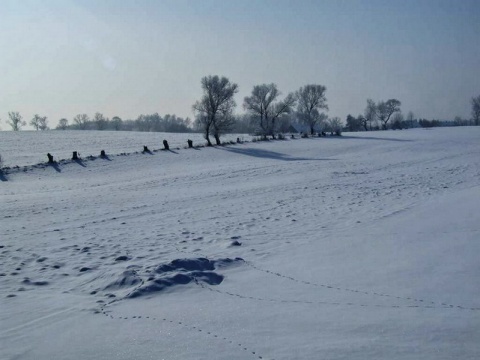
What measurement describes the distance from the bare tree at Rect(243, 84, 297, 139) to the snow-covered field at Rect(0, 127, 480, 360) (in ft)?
175

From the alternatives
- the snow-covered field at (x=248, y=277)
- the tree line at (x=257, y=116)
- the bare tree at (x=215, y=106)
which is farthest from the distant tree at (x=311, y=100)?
the snow-covered field at (x=248, y=277)

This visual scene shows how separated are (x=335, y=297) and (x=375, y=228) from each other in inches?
177

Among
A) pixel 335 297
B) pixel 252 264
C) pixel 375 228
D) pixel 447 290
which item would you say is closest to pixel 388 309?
pixel 335 297

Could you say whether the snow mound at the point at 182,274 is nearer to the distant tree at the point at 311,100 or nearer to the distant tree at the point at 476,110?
the distant tree at the point at 311,100

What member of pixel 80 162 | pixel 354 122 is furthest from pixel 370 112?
pixel 80 162

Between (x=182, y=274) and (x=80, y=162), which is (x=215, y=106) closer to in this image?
(x=80, y=162)

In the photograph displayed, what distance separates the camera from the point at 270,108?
68.4 m

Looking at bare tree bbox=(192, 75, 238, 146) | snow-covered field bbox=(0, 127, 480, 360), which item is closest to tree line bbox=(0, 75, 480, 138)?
bare tree bbox=(192, 75, 238, 146)

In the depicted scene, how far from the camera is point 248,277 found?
666 cm

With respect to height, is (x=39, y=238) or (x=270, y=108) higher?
(x=270, y=108)

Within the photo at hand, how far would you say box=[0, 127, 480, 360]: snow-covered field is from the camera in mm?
4375

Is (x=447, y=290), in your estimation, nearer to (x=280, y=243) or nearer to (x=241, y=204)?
(x=280, y=243)

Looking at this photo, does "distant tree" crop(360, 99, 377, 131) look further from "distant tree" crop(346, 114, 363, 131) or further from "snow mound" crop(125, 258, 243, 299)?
"snow mound" crop(125, 258, 243, 299)

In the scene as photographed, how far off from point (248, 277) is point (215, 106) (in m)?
42.1
